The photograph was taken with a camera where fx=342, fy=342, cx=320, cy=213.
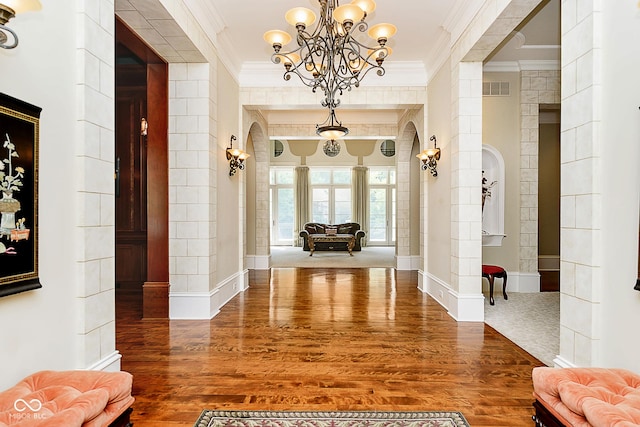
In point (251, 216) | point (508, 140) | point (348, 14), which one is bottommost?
point (251, 216)

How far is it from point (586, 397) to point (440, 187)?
3774 mm

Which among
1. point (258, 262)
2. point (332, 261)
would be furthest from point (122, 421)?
point (332, 261)

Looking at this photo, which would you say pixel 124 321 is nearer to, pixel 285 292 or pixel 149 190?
pixel 149 190

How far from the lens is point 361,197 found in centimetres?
1359

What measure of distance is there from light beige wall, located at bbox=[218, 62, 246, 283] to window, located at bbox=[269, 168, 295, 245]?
8.04 m

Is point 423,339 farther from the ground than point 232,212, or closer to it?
closer to it

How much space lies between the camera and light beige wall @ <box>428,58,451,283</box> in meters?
→ 4.74

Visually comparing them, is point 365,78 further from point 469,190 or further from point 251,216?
point 251,216

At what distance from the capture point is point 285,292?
5.79m

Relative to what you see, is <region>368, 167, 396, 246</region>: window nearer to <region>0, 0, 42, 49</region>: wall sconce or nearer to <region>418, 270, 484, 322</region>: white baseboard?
<region>418, 270, 484, 322</region>: white baseboard

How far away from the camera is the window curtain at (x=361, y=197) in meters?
13.5

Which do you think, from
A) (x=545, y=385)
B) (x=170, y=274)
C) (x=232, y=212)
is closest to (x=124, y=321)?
(x=170, y=274)

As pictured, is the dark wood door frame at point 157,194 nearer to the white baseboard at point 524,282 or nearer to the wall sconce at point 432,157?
the wall sconce at point 432,157

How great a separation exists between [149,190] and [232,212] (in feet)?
4.42
